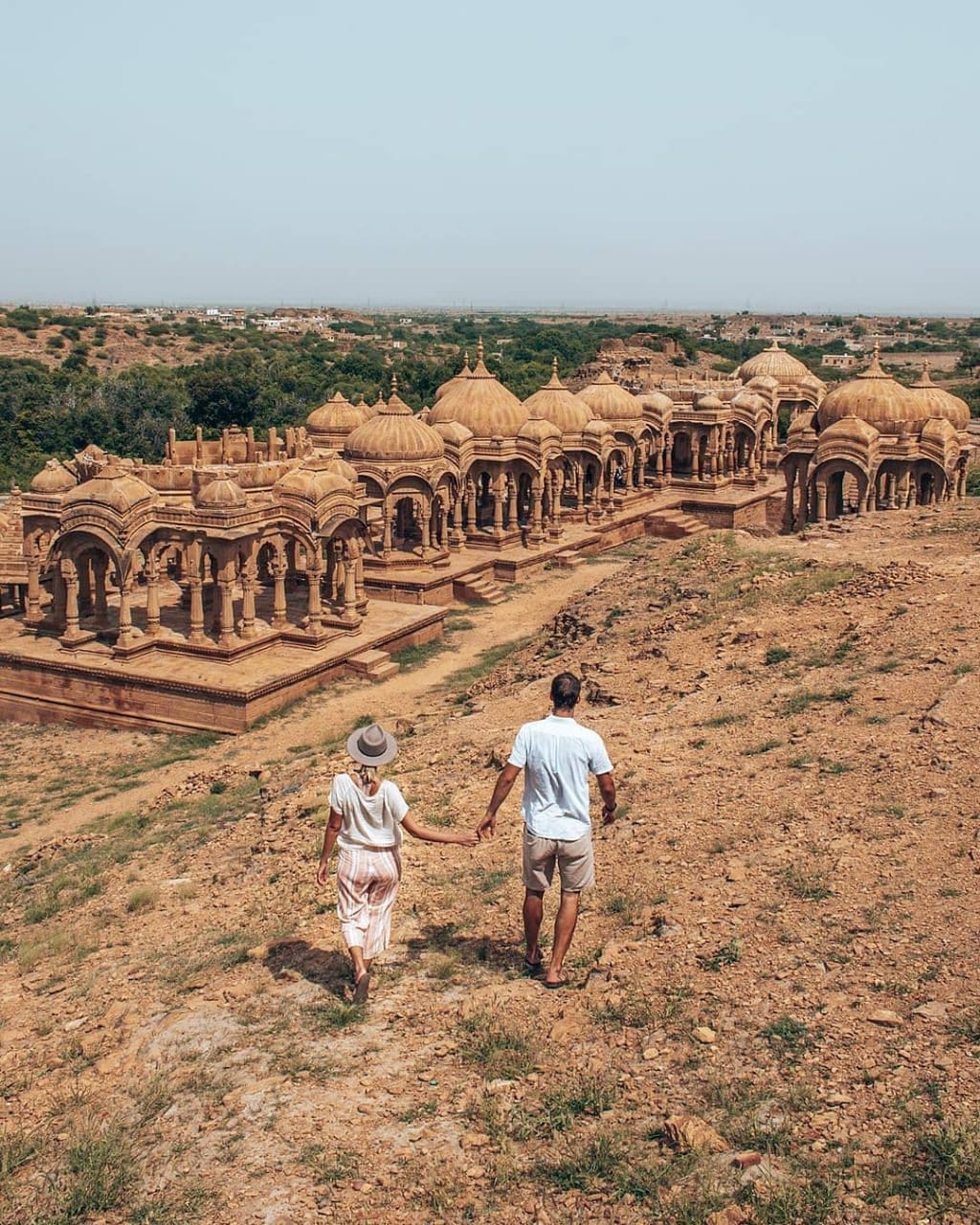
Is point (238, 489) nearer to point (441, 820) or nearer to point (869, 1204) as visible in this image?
point (441, 820)

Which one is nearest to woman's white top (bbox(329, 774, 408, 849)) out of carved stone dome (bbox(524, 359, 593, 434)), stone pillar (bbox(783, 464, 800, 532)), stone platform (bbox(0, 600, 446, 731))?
stone platform (bbox(0, 600, 446, 731))

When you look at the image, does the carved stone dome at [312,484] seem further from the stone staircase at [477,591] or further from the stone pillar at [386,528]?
the stone staircase at [477,591]

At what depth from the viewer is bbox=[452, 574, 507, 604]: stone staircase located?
27938 millimetres

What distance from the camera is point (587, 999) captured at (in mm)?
7109

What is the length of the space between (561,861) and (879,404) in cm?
2662

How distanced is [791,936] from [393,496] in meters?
21.6

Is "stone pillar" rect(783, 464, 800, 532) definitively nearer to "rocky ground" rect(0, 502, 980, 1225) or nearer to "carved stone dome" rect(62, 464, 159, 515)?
"carved stone dome" rect(62, 464, 159, 515)

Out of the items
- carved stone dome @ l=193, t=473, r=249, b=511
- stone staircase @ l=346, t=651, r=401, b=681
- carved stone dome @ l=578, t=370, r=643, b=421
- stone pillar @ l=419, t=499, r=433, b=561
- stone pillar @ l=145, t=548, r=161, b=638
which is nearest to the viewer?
carved stone dome @ l=193, t=473, r=249, b=511

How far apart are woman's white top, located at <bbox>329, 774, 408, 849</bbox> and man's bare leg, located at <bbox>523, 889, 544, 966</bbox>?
94 centimetres

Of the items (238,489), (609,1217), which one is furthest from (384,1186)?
(238,489)

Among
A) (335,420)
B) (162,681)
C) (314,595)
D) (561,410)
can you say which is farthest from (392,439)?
(162,681)

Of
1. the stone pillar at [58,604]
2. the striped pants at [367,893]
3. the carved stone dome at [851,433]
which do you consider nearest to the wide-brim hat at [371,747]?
the striped pants at [367,893]

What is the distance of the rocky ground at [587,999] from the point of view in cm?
559

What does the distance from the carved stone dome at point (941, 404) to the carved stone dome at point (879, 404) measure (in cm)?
18
